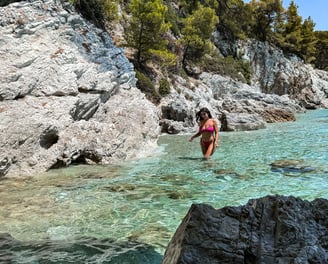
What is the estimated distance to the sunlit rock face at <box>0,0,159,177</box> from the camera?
9.22 meters

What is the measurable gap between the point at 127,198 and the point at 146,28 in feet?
67.0

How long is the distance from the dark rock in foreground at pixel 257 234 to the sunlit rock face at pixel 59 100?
22.9 ft

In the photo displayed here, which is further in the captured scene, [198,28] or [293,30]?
[293,30]

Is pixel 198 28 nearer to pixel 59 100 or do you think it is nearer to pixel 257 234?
pixel 59 100

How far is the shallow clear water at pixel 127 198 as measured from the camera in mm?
4293

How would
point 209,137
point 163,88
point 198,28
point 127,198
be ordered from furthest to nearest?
point 198,28
point 163,88
point 209,137
point 127,198

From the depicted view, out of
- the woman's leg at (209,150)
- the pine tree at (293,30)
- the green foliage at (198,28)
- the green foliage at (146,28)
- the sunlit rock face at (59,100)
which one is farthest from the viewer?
the pine tree at (293,30)

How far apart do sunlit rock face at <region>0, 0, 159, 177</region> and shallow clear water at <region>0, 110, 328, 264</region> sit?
0.81 m

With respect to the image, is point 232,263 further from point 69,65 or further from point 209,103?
point 209,103

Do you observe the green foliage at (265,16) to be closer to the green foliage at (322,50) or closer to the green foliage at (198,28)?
the green foliage at (322,50)

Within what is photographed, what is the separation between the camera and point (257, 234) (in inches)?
105

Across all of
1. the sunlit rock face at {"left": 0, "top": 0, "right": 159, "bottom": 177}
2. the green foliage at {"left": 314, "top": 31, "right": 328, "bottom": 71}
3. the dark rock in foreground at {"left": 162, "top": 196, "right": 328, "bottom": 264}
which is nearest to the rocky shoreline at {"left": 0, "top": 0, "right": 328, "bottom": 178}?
the sunlit rock face at {"left": 0, "top": 0, "right": 159, "bottom": 177}

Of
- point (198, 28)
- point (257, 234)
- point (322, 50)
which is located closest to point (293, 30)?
point (322, 50)

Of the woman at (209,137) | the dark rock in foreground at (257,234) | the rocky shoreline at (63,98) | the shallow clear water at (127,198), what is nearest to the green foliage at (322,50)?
the rocky shoreline at (63,98)
